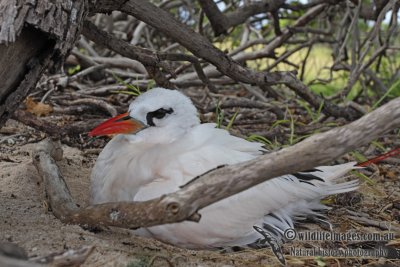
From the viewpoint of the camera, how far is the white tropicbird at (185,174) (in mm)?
2498

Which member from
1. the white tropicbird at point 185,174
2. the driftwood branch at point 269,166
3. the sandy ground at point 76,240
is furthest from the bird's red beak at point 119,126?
the driftwood branch at point 269,166

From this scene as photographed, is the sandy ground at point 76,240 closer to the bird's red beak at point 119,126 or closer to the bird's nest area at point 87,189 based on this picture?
the bird's nest area at point 87,189

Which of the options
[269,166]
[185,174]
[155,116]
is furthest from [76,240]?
[269,166]

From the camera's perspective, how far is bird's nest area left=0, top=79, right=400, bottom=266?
2186 millimetres

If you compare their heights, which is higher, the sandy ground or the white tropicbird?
the white tropicbird

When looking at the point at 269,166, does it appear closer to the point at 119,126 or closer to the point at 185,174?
the point at 185,174

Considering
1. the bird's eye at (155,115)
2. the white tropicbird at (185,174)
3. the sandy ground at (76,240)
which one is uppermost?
the bird's eye at (155,115)

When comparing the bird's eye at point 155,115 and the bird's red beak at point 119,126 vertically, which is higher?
the bird's eye at point 155,115

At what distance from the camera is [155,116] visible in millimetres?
2730

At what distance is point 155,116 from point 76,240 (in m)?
0.76

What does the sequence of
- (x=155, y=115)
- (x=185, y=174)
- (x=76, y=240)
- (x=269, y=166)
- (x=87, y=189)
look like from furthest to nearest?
(x=87, y=189)
(x=155, y=115)
(x=185, y=174)
(x=76, y=240)
(x=269, y=166)

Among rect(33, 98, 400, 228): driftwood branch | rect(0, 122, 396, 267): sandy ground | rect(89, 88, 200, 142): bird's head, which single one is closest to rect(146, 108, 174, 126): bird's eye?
rect(89, 88, 200, 142): bird's head

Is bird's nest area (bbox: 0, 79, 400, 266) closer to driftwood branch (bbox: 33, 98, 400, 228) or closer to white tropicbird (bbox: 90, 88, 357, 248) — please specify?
white tropicbird (bbox: 90, 88, 357, 248)

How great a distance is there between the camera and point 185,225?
95.1 inches
